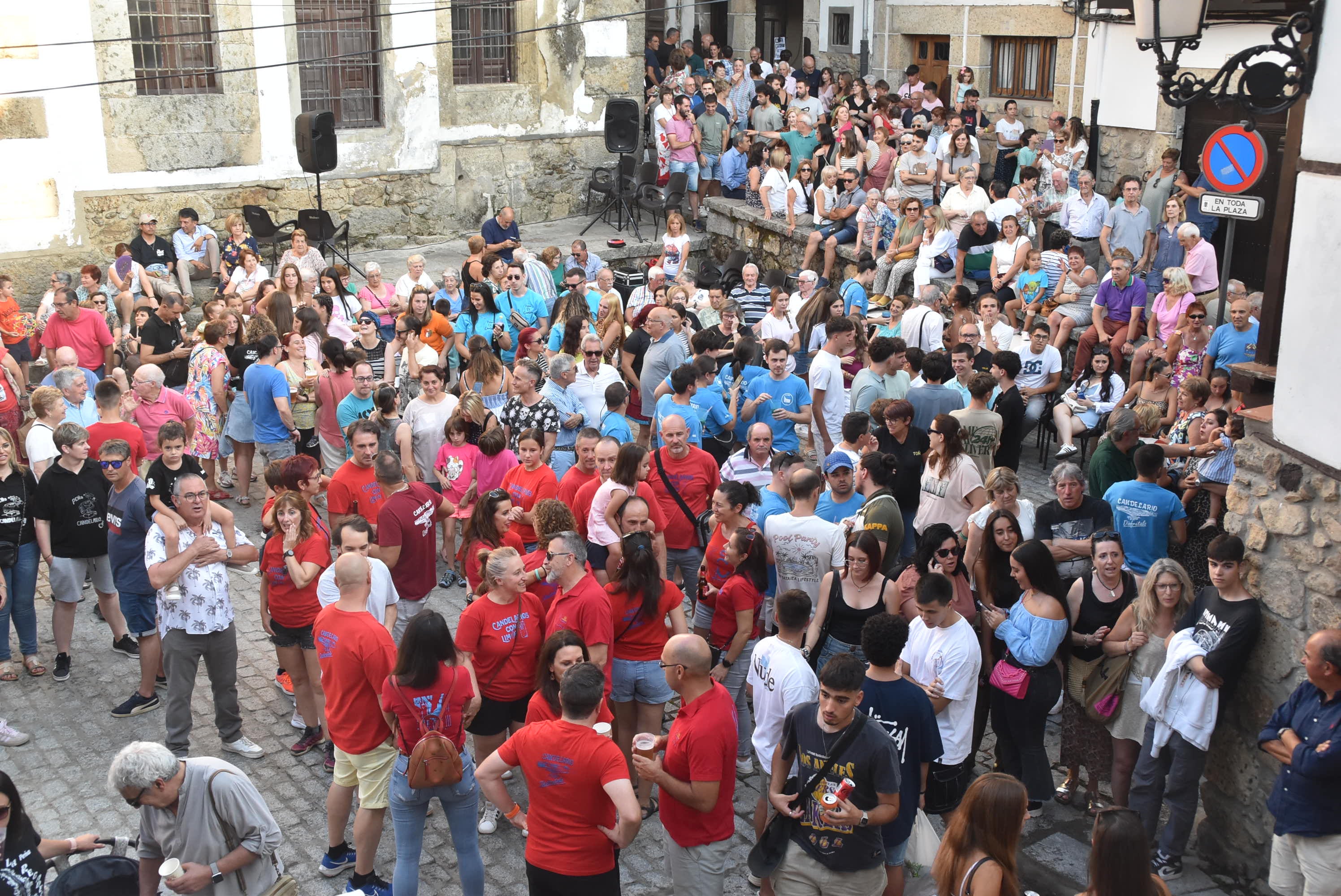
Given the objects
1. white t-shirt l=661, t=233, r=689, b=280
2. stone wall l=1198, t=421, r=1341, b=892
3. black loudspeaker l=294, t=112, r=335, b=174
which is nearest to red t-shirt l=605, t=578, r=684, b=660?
stone wall l=1198, t=421, r=1341, b=892

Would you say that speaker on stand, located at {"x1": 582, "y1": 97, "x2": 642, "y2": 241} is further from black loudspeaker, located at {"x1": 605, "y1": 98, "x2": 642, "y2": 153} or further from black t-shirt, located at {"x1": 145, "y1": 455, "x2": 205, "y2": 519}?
black t-shirt, located at {"x1": 145, "y1": 455, "x2": 205, "y2": 519}

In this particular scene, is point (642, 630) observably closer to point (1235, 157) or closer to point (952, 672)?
point (952, 672)

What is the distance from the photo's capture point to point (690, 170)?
1819cm

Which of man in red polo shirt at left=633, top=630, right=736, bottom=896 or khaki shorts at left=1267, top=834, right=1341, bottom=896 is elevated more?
man in red polo shirt at left=633, top=630, right=736, bottom=896

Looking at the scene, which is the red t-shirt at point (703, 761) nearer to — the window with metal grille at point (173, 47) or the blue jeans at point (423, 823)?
the blue jeans at point (423, 823)

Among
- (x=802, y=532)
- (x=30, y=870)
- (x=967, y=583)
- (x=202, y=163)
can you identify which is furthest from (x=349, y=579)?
(x=202, y=163)

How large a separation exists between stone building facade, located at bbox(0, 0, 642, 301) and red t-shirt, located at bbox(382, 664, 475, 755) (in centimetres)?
1248

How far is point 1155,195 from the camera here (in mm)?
13117

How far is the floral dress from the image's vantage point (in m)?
9.82

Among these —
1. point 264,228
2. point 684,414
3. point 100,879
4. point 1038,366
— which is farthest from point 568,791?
point 264,228

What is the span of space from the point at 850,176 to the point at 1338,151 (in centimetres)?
1018

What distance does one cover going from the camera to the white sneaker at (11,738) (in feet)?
22.5

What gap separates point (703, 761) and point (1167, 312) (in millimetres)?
7506

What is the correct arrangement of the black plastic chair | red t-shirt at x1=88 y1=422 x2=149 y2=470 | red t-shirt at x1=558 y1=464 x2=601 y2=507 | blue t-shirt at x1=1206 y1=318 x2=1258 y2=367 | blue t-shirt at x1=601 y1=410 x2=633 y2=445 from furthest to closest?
the black plastic chair < blue t-shirt at x1=1206 y1=318 x2=1258 y2=367 < red t-shirt at x1=88 y1=422 x2=149 y2=470 < blue t-shirt at x1=601 y1=410 x2=633 y2=445 < red t-shirt at x1=558 y1=464 x2=601 y2=507
